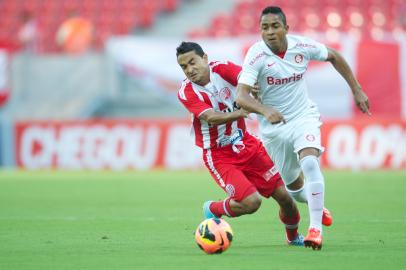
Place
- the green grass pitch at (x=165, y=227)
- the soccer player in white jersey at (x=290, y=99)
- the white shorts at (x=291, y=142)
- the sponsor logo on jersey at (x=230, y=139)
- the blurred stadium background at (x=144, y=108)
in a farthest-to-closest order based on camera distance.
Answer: the blurred stadium background at (x=144, y=108) → the sponsor logo on jersey at (x=230, y=139) → the white shorts at (x=291, y=142) → the soccer player in white jersey at (x=290, y=99) → the green grass pitch at (x=165, y=227)

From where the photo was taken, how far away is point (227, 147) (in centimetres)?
949

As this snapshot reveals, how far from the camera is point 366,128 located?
21.1m

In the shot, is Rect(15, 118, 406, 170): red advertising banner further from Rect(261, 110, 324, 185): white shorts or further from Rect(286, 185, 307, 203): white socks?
Rect(261, 110, 324, 185): white shorts

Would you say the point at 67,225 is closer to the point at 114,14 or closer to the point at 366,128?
the point at 366,128

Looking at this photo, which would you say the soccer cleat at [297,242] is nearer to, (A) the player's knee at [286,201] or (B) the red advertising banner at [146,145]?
(A) the player's knee at [286,201]

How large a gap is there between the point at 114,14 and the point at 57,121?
227 inches

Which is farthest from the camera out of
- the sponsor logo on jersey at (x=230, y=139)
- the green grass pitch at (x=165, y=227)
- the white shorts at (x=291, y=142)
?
the sponsor logo on jersey at (x=230, y=139)

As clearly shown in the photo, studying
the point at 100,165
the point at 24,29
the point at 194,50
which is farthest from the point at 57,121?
the point at 194,50

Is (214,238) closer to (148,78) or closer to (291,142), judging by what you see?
(291,142)

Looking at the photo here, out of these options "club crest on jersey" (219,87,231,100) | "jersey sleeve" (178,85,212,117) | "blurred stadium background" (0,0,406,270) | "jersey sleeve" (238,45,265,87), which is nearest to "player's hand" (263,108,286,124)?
"jersey sleeve" (238,45,265,87)

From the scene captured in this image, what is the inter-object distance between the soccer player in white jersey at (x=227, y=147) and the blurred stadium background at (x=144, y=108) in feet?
6.75

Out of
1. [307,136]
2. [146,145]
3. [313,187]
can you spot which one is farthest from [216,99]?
[146,145]

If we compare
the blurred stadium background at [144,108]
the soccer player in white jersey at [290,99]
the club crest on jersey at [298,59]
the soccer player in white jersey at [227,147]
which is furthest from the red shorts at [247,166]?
the blurred stadium background at [144,108]

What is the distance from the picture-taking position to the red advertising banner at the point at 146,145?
21047 mm
